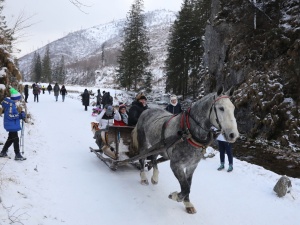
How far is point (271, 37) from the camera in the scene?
18.8 metres

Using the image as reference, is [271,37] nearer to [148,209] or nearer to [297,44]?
[297,44]

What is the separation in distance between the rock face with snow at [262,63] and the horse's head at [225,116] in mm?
11843

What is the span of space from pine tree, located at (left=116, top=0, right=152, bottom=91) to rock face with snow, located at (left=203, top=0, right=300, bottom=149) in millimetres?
20893

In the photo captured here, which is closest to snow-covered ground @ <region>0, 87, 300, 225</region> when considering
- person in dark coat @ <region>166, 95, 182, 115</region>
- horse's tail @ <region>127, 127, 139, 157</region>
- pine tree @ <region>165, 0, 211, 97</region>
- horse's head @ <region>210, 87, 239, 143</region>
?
horse's tail @ <region>127, 127, 139, 157</region>

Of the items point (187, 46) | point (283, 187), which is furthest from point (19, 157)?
point (187, 46)

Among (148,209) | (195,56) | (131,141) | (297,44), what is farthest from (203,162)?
(195,56)

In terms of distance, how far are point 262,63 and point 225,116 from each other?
16062 millimetres

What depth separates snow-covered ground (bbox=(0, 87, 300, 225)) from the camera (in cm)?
516

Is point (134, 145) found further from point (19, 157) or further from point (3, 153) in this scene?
point (3, 153)

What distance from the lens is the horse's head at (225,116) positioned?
428cm

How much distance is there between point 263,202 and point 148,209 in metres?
2.66

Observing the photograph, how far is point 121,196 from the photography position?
20.4 ft

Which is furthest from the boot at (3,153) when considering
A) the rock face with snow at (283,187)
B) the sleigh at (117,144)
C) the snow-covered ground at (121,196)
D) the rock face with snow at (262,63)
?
the rock face with snow at (262,63)

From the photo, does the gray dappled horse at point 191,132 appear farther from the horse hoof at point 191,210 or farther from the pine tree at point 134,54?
the pine tree at point 134,54
